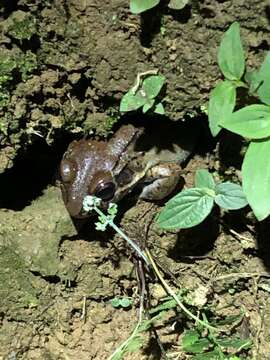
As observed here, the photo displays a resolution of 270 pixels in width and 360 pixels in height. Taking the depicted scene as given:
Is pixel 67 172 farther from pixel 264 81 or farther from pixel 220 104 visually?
pixel 264 81

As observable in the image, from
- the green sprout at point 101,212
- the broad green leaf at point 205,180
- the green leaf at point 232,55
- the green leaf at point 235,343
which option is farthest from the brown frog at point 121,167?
the green leaf at point 235,343

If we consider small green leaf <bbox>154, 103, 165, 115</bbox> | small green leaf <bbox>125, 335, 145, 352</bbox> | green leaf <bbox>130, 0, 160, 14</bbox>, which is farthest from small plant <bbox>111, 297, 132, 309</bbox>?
green leaf <bbox>130, 0, 160, 14</bbox>

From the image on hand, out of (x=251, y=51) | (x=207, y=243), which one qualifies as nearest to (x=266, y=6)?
(x=251, y=51)

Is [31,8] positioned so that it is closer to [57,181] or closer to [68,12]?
[68,12]

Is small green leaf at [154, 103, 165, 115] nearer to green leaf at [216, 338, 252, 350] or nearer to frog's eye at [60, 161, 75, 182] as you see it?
frog's eye at [60, 161, 75, 182]

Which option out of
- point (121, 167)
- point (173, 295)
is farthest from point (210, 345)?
point (121, 167)
